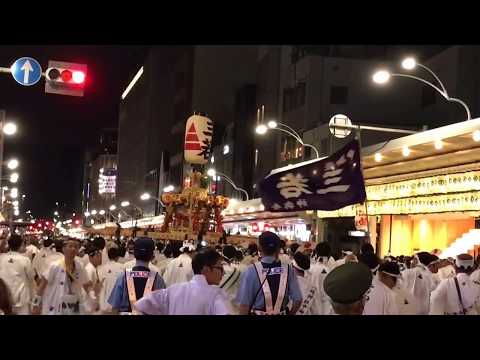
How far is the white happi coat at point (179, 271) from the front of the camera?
11.8 metres

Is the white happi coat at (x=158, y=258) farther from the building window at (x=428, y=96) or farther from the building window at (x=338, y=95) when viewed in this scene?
the building window at (x=338, y=95)

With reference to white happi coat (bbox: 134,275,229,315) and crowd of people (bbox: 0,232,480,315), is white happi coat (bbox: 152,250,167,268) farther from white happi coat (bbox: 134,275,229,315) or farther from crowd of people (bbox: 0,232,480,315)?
white happi coat (bbox: 134,275,229,315)

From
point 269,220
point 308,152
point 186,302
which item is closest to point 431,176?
point 186,302

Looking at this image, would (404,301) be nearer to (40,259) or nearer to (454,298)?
(454,298)

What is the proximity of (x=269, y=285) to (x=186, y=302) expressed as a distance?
2395 millimetres

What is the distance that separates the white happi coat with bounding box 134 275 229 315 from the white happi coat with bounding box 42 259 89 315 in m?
4.01

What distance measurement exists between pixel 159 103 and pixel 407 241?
84.3 meters

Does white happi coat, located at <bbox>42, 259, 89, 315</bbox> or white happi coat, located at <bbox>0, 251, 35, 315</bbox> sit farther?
white happi coat, located at <bbox>0, 251, 35, 315</bbox>

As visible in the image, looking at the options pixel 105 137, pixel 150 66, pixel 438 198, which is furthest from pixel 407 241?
pixel 105 137

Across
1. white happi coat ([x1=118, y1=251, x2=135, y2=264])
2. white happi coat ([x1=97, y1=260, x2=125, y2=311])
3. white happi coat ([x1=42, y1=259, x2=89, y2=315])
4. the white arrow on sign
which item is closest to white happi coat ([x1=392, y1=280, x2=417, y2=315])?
white happi coat ([x1=42, y1=259, x2=89, y2=315])

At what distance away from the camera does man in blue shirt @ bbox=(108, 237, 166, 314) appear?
21.4 feet

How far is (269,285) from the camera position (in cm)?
699

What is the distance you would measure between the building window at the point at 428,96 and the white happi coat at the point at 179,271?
33033mm

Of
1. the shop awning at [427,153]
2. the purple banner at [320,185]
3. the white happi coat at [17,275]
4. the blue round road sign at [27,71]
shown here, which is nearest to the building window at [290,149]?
the shop awning at [427,153]
